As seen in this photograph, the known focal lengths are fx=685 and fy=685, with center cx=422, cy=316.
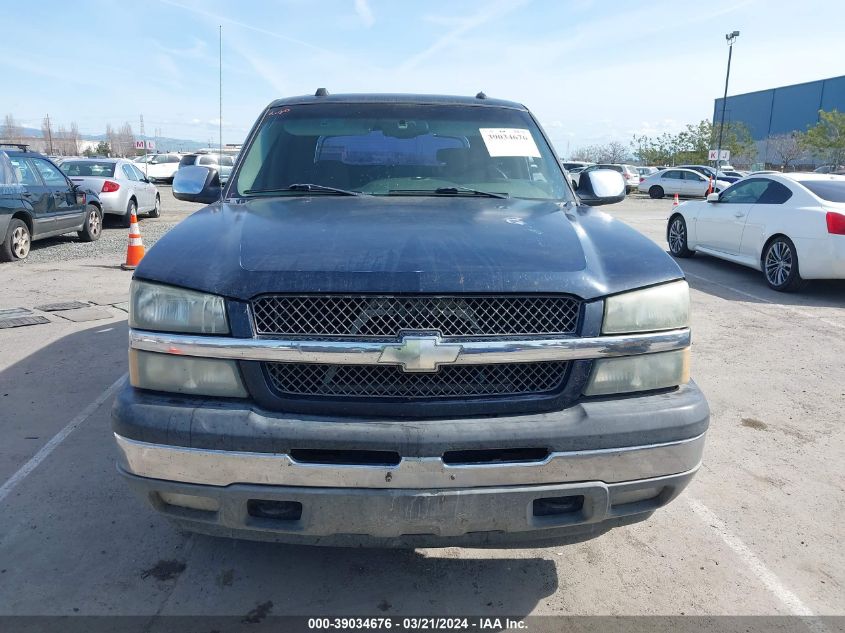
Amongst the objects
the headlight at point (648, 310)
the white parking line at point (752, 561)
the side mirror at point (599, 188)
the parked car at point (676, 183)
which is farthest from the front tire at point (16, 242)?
the parked car at point (676, 183)

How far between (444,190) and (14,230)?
9.66m

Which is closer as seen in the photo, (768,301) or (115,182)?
(768,301)

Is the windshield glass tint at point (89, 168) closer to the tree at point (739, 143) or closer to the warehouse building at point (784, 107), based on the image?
the tree at point (739, 143)

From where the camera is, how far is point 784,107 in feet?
259

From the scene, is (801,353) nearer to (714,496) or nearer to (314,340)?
(714,496)

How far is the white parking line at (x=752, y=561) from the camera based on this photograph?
2.70 meters

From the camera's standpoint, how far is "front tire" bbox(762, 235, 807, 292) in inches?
340

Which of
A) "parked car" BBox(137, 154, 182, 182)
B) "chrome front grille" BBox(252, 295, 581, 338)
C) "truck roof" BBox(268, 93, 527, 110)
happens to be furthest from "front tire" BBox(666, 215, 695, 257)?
"parked car" BBox(137, 154, 182, 182)

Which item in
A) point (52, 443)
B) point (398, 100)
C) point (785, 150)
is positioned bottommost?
point (52, 443)

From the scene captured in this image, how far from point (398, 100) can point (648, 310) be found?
87.0 inches

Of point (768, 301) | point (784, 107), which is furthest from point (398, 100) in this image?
point (784, 107)

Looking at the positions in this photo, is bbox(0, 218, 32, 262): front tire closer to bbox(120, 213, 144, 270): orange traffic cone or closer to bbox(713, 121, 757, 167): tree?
bbox(120, 213, 144, 270): orange traffic cone

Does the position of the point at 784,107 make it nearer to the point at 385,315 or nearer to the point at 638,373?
the point at 638,373

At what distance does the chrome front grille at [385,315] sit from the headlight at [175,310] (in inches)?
5.4
